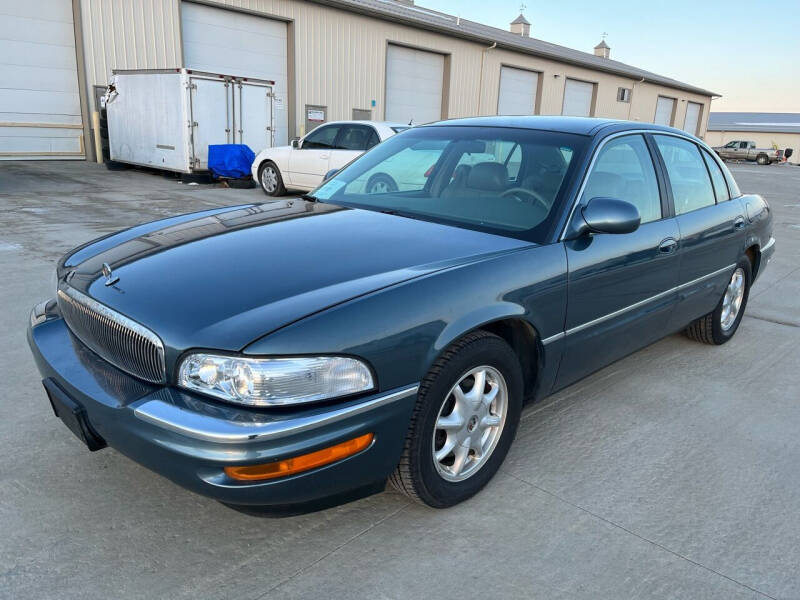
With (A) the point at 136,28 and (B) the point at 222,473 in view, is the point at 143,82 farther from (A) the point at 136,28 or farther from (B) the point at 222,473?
(B) the point at 222,473

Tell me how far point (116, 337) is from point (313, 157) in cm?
953

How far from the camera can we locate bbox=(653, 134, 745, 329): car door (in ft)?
12.2

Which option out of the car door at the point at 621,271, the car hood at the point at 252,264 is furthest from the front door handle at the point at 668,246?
the car hood at the point at 252,264

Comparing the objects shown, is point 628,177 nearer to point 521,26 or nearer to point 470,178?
point 470,178

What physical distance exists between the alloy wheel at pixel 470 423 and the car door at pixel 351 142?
28.3ft

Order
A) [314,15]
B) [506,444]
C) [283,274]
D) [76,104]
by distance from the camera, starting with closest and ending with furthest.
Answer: [283,274] → [506,444] → [76,104] → [314,15]

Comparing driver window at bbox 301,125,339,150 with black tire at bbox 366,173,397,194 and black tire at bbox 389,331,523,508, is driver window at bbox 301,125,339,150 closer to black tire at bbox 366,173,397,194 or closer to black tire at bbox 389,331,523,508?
black tire at bbox 366,173,397,194

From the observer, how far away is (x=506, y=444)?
107 inches

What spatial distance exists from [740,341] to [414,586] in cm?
380

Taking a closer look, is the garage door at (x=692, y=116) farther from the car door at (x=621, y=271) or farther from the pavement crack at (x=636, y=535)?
the pavement crack at (x=636, y=535)

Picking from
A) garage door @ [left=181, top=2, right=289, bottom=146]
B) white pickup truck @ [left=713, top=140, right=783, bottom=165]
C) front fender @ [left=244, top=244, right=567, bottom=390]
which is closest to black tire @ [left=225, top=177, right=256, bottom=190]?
garage door @ [left=181, top=2, right=289, bottom=146]

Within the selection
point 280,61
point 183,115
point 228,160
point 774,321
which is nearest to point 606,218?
point 774,321

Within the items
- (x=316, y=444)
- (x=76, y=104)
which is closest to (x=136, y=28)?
(x=76, y=104)

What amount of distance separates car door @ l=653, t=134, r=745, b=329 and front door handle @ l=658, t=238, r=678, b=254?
0.08 meters
